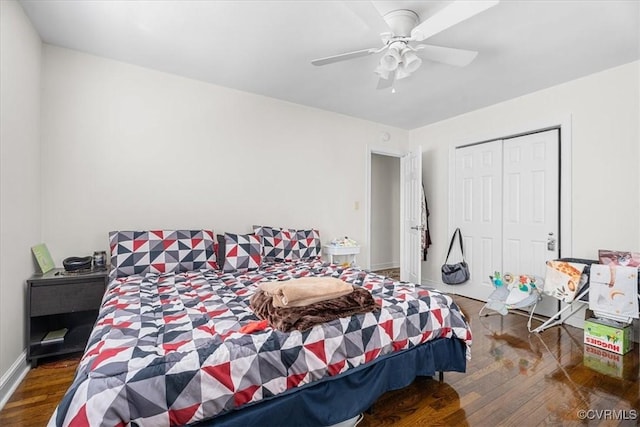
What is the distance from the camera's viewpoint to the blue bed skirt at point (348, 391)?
128 centimetres

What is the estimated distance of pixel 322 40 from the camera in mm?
2430

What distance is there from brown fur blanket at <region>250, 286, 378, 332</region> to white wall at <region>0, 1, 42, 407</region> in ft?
5.34

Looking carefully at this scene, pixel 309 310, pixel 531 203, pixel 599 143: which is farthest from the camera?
pixel 531 203

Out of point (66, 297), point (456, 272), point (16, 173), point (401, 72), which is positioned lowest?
point (456, 272)

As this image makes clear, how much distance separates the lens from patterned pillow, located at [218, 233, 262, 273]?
9.00 feet

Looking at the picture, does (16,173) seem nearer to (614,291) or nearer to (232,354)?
(232,354)

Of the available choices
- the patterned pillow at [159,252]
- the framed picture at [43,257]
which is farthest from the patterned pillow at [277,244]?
the framed picture at [43,257]

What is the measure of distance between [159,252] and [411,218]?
10.6ft

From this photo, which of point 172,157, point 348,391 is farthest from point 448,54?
point 172,157

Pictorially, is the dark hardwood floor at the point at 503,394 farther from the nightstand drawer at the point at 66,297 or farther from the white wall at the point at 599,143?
the white wall at the point at 599,143

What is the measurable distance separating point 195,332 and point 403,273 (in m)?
3.75

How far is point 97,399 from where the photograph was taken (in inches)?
38.5

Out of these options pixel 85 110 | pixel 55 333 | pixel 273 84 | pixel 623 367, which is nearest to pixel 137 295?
pixel 55 333

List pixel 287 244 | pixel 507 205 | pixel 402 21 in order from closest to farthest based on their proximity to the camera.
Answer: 1. pixel 402 21
2. pixel 287 244
3. pixel 507 205
